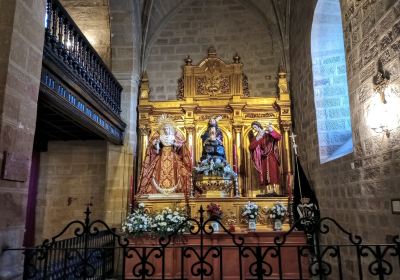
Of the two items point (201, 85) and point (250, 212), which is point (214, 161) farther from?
point (201, 85)

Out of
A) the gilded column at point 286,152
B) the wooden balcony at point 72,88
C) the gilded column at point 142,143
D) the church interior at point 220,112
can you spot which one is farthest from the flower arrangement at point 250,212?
the wooden balcony at point 72,88

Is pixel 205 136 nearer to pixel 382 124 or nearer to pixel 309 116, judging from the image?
pixel 309 116

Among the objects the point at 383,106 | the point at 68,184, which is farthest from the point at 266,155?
the point at 68,184

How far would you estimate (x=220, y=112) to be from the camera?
375 inches

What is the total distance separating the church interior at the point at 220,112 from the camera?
189 inches

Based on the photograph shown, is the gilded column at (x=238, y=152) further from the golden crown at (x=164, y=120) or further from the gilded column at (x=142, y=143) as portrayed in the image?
the gilded column at (x=142, y=143)

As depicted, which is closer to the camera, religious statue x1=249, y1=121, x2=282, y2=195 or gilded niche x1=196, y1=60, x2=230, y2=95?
religious statue x1=249, y1=121, x2=282, y2=195

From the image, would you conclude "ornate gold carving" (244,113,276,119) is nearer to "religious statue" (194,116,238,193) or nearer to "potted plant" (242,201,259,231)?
"religious statue" (194,116,238,193)

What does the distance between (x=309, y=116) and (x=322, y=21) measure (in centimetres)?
212

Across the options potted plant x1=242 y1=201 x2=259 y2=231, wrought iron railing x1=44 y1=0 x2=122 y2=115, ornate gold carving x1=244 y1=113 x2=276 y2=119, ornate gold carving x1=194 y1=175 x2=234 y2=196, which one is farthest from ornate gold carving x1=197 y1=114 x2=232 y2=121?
potted plant x1=242 y1=201 x2=259 y2=231

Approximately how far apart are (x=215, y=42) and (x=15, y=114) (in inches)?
312

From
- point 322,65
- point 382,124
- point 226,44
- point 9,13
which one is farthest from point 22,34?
point 226,44

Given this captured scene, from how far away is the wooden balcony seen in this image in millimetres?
4875

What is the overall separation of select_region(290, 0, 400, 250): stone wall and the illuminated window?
72 centimetres
